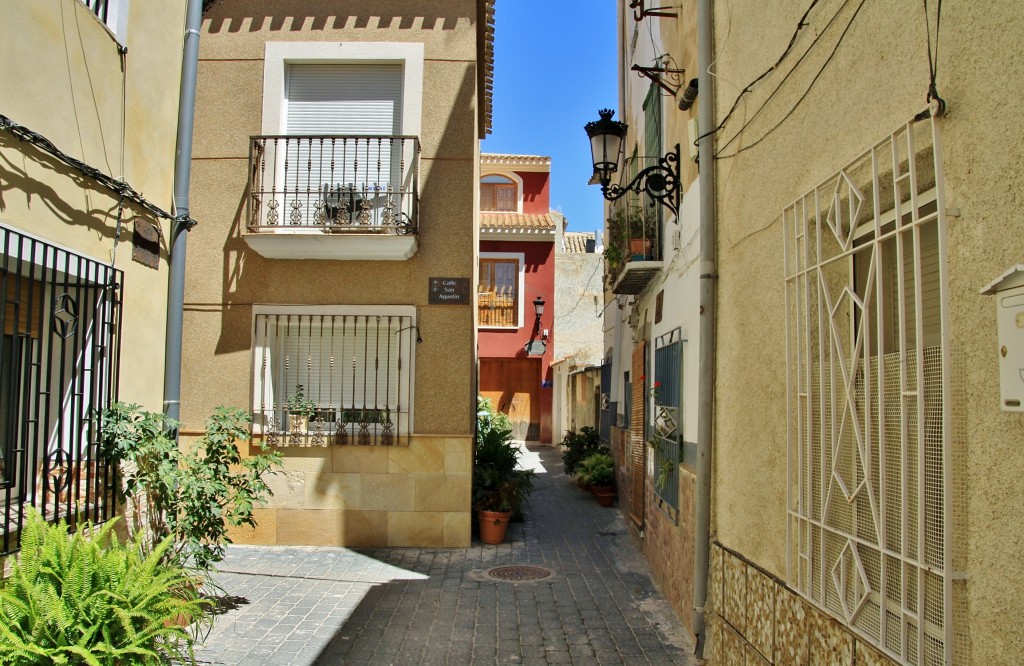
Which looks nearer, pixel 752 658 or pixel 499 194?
pixel 752 658

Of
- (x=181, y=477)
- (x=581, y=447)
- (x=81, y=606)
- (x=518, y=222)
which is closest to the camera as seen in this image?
(x=81, y=606)

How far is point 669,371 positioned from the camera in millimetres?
7215

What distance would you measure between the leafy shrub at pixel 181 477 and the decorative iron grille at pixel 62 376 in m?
0.17

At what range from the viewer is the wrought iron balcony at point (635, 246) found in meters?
8.31

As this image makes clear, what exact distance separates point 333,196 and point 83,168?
13.1 ft

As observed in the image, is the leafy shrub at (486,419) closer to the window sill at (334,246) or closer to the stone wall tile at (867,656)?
the window sill at (334,246)

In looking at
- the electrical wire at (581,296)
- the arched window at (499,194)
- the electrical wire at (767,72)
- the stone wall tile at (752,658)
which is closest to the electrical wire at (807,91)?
the electrical wire at (767,72)

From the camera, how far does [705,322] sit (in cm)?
551

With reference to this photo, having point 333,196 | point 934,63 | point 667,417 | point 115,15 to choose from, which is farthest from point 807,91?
point 333,196

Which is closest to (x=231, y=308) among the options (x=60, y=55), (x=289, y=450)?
(x=289, y=450)

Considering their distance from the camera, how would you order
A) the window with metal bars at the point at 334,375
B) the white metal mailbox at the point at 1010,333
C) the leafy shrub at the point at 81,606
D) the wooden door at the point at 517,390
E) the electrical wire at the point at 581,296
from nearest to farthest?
1. the white metal mailbox at the point at 1010,333
2. the leafy shrub at the point at 81,606
3. the window with metal bars at the point at 334,375
4. the wooden door at the point at 517,390
5. the electrical wire at the point at 581,296

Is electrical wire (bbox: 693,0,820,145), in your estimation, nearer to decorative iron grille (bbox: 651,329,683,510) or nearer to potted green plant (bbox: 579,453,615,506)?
decorative iron grille (bbox: 651,329,683,510)

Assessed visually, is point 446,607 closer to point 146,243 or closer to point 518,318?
point 146,243

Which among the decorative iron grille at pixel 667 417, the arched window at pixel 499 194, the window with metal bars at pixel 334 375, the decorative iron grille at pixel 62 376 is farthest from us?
the arched window at pixel 499 194
